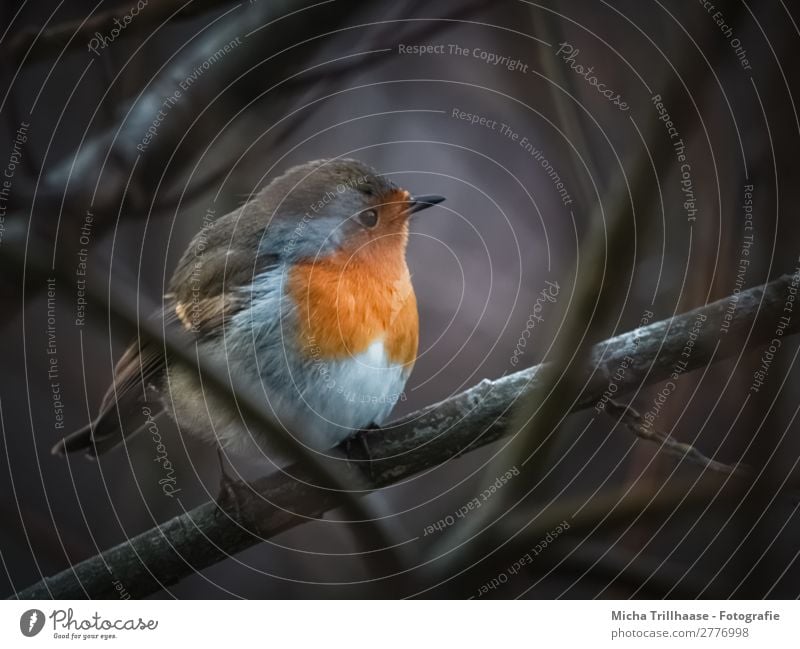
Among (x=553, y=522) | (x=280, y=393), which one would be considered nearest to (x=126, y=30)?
(x=280, y=393)

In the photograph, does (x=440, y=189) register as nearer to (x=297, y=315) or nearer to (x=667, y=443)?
(x=297, y=315)

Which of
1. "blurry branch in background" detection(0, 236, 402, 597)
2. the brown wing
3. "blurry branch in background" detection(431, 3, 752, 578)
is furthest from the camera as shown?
the brown wing

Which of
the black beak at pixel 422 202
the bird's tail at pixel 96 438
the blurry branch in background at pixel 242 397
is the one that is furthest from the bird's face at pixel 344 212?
the bird's tail at pixel 96 438

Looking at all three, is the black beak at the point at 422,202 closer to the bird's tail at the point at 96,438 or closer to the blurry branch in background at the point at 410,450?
the blurry branch in background at the point at 410,450

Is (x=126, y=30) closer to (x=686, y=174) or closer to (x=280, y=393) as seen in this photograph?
(x=280, y=393)

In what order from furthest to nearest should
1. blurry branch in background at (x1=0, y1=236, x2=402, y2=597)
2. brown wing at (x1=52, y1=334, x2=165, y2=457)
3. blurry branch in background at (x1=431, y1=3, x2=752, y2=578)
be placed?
brown wing at (x1=52, y1=334, x2=165, y2=457) < blurry branch in background at (x1=431, y1=3, x2=752, y2=578) < blurry branch in background at (x1=0, y1=236, x2=402, y2=597)

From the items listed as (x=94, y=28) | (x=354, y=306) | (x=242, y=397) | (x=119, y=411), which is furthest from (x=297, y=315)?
(x=94, y=28)

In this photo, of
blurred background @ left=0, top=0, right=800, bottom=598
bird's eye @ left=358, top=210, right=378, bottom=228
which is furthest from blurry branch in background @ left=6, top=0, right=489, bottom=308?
bird's eye @ left=358, top=210, right=378, bottom=228

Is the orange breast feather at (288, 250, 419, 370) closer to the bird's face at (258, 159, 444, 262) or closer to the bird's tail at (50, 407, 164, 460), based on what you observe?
the bird's face at (258, 159, 444, 262)
